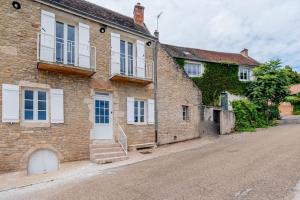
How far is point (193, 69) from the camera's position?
2514 cm

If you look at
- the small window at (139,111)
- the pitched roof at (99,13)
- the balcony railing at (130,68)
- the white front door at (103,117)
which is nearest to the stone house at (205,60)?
the pitched roof at (99,13)

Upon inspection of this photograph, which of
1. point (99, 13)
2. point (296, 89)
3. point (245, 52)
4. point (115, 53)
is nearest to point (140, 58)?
point (115, 53)

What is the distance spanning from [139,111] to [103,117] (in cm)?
233

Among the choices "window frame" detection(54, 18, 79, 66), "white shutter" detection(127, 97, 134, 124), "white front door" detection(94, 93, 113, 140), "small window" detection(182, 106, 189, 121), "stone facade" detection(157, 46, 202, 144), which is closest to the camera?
"window frame" detection(54, 18, 79, 66)

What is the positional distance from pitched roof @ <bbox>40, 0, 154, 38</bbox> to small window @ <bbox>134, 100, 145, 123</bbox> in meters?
3.61

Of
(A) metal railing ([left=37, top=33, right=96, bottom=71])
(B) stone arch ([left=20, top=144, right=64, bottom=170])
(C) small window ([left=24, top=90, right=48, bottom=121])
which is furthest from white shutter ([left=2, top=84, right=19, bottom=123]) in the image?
(A) metal railing ([left=37, top=33, right=96, bottom=71])

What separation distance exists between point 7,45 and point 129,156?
6406 mm

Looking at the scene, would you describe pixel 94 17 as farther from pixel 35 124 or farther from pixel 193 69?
pixel 193 69

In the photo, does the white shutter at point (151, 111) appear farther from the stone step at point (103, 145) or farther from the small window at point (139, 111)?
the stone step at point (103, 145)

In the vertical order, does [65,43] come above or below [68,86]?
above

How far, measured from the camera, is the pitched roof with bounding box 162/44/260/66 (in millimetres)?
24750

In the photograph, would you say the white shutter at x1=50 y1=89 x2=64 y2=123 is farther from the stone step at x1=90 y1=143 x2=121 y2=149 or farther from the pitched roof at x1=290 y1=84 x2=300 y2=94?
the pitched roof at x1=290 y1=84 x2=300 y2=94

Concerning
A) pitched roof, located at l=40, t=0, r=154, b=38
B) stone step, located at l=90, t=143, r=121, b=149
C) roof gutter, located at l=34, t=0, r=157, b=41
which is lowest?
stone step, located at l=90, t=143, r=121, b=149

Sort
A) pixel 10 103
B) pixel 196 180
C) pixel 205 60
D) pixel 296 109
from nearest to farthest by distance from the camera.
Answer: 1. pixel 196 180
2. pixel 10 103
3. pixel 205 60
4. pixel 296 109
